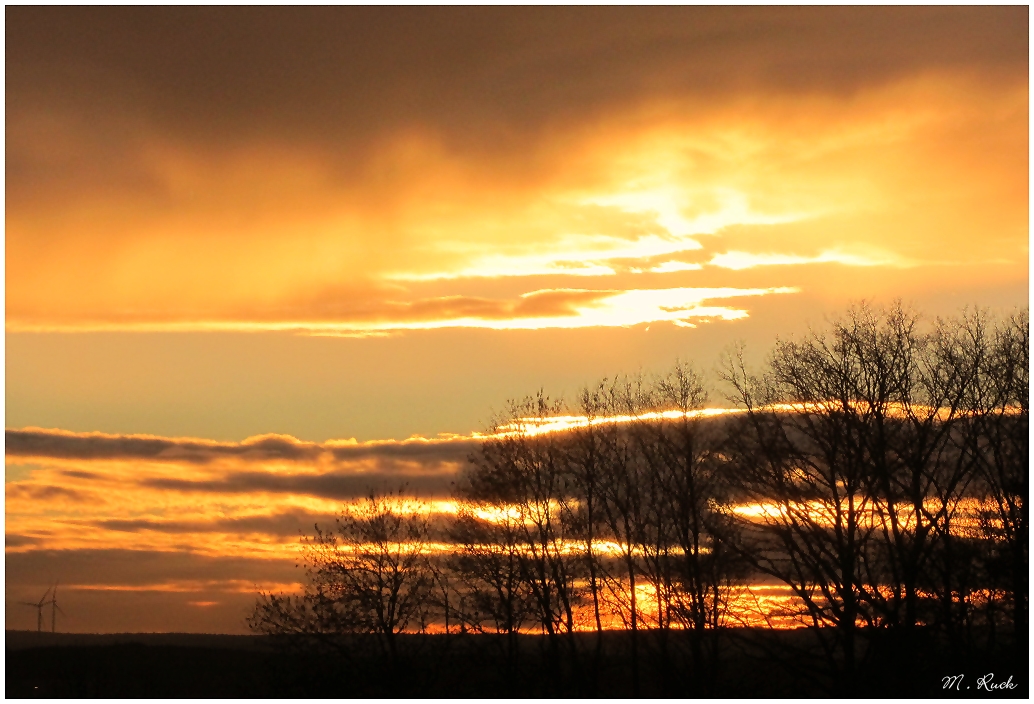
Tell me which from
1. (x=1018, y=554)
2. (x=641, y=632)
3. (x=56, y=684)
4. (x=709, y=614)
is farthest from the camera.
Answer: (x=56, y=684)

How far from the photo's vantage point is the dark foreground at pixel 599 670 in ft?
123

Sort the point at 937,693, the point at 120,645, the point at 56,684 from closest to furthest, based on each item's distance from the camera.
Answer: the point at 937,693 < the point at 56,684 < the point at 120,645

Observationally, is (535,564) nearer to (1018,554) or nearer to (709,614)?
(709,614)

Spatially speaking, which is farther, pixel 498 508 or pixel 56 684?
pixel 56 684

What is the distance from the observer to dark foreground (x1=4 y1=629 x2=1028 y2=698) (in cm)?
3741

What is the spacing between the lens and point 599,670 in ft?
178

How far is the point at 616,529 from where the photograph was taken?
56.8 m

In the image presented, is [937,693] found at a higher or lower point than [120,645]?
higher

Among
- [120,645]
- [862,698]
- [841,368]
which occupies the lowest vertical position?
[120,645]

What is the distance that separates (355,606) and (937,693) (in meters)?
29.8

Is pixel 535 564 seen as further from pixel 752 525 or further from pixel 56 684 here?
pixel 56 684

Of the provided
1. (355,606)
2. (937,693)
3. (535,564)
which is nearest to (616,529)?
(535,564)
